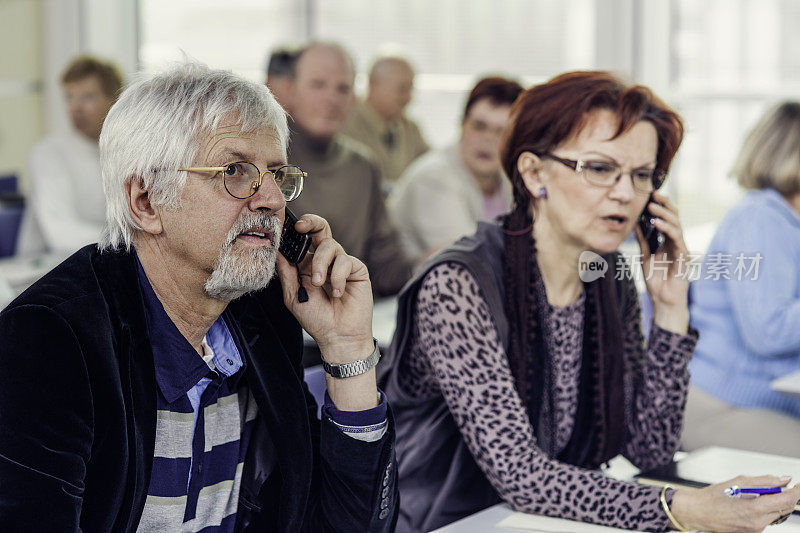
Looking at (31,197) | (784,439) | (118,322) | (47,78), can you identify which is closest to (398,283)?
(784,439)

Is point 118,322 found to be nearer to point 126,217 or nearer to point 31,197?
point 126,217

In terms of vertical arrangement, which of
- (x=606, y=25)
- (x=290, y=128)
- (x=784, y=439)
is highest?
(x=606, y=25)

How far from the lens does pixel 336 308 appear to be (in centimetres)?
153

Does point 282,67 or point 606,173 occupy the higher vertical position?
point 282,67

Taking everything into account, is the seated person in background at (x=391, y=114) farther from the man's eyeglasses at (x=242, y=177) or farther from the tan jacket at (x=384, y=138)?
the man's eyeglasses at (x=242, y=177)

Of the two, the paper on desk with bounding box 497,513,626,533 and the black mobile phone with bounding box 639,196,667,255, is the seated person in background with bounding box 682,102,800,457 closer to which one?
the black mobile phone with bounding box 639,196,667,255

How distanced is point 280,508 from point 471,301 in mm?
547

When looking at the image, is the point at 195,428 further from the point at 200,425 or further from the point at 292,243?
the point at 292,243

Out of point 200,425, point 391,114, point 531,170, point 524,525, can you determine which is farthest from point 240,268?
point 391,114

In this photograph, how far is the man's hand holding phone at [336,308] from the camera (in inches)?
58.9

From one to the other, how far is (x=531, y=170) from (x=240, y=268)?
32.1 inches

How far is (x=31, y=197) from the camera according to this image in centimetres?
475

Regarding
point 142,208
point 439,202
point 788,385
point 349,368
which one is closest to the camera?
point 142,208

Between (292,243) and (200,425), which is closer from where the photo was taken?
(200,425)
